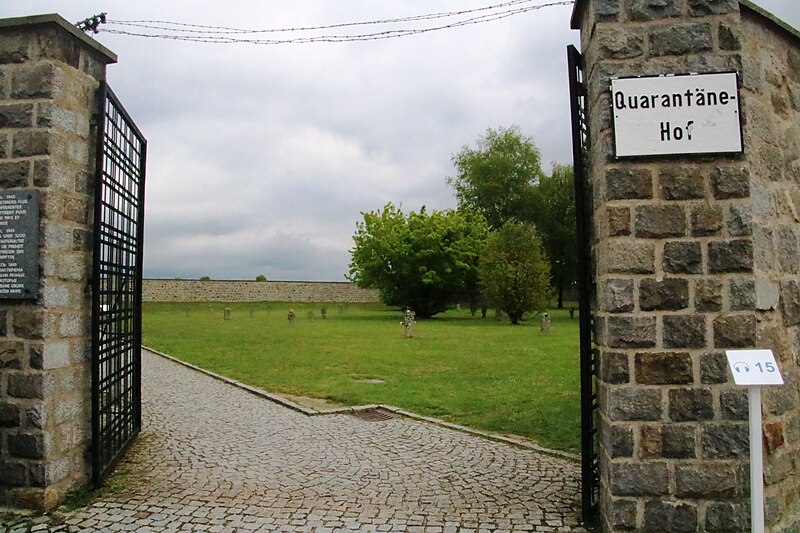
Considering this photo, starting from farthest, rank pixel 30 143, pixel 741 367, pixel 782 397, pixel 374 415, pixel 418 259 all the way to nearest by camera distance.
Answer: pixel 418 259 < pixel 374 415 < pixel 30 143 < pixel 782 397 < pixel 741 367

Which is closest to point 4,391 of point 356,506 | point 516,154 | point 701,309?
point 356,506

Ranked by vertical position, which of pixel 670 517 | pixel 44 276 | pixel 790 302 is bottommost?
pixel 670 517

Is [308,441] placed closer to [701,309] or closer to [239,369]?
[701,309]

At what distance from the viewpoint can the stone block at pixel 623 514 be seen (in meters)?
3.94

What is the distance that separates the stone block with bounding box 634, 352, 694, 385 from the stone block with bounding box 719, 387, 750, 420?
0.24 meters

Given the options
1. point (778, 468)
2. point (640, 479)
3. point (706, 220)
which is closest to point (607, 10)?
point (706, 220)

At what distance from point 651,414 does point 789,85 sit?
9.33ft

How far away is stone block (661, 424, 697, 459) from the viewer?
392 centimetres

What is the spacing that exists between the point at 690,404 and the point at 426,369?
9.13m

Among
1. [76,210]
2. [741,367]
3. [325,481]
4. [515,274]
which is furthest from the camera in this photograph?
[515,274]

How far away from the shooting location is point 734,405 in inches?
153

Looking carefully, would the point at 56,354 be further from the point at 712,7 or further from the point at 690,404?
the point at 712,7

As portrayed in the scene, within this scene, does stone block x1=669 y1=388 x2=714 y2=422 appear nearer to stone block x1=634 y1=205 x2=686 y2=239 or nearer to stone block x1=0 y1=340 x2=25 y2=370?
stone block x1=634 y1=205 x2=686 y2=239

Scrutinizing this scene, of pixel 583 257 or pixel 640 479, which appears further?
pixel 583 257
